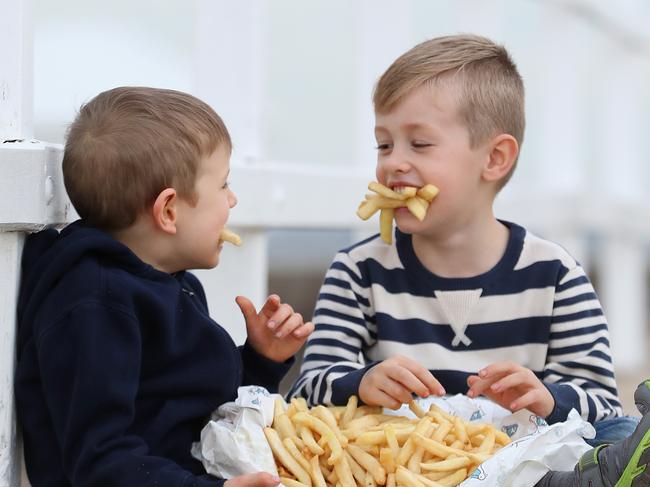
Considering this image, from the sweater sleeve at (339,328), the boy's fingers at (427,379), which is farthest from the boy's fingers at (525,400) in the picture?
the sweater sleeve at (339,328)

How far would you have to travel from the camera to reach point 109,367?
1.59 meters

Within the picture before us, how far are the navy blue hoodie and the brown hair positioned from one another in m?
0.07

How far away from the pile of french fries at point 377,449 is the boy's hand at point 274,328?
0.70 ft

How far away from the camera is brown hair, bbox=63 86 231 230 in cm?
174

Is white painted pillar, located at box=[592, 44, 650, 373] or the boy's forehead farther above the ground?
the boy's forehead

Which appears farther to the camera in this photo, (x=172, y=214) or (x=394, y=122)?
(x=394, y=122)

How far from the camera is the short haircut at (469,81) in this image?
2.19 metres

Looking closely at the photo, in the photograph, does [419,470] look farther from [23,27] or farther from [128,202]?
[23,27]

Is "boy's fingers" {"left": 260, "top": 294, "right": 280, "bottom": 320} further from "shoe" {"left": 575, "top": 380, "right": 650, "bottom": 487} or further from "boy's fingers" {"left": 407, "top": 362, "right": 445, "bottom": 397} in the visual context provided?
"shoe" {"left": 575, "top": 380, "right": 650, "bottom": 487}

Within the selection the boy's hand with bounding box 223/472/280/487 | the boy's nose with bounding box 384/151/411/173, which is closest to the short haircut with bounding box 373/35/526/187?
the boy's nose with bounding box 384/151/411/173

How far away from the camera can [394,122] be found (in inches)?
85.2

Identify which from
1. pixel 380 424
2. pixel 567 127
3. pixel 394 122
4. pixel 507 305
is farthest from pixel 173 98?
pixel 567 127

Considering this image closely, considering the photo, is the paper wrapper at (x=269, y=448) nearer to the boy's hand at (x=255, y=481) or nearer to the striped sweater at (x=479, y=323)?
the boy's hand at (x=255, y=481)

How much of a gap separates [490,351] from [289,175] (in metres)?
0.88
